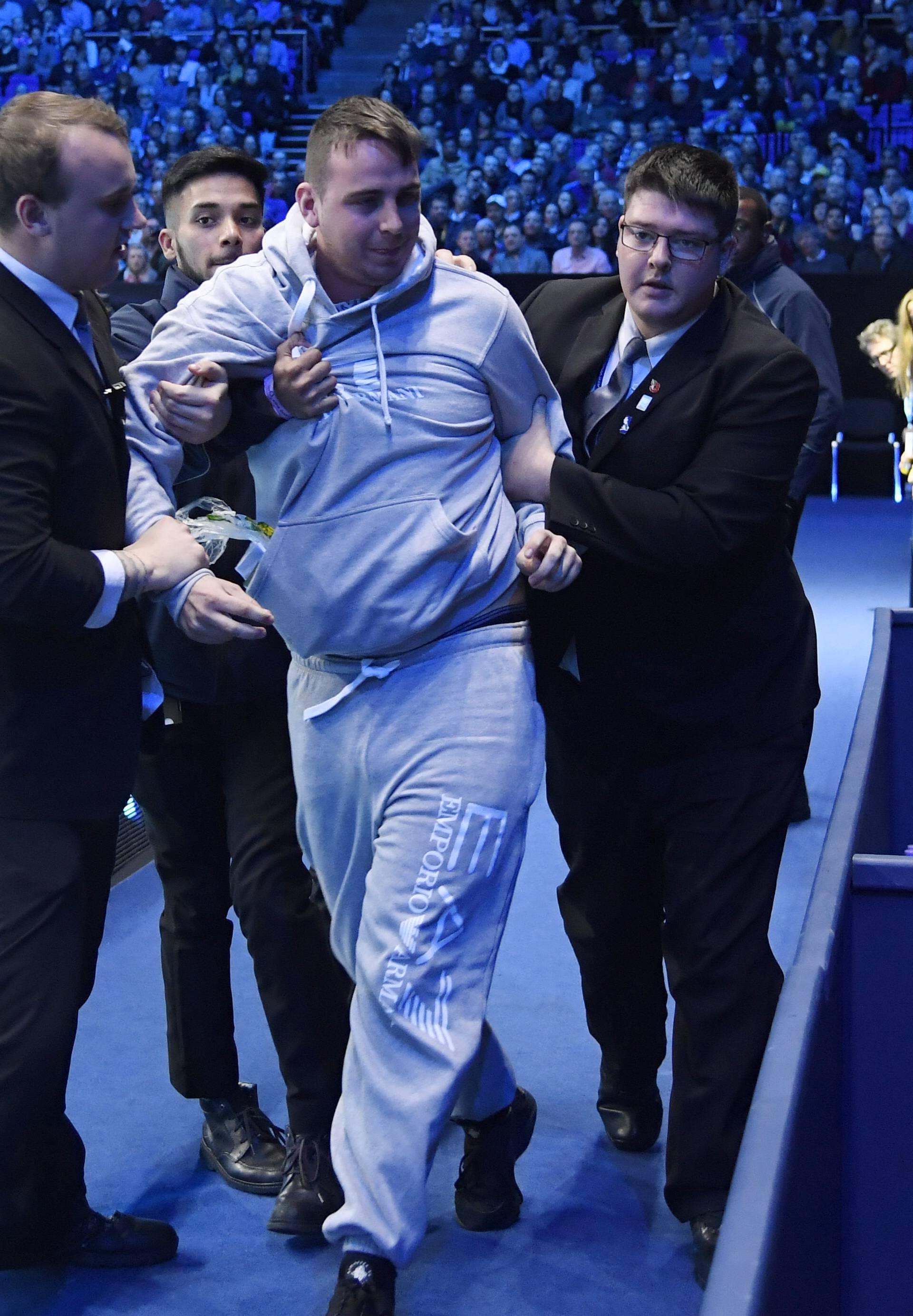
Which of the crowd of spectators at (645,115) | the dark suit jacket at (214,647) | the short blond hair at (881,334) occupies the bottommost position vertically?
the dark suit jacket at (214,647)

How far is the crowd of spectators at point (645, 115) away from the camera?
12.9m

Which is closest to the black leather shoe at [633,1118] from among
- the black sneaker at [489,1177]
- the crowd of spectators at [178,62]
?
the black sneaker at [489,1177]

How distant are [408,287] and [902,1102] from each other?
1.35m

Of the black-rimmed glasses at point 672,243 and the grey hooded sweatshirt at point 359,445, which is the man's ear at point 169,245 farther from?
the black-rimmed glasses at point 672,243

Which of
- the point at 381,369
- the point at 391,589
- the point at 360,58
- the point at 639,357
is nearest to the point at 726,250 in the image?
the point at 639,357

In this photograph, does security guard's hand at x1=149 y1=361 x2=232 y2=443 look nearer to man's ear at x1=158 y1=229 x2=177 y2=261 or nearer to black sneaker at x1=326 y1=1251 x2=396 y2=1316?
man's ear at x1=158 y1=229 x2=177 y2=261

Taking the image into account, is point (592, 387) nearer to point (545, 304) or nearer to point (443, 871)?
point (545, 304)

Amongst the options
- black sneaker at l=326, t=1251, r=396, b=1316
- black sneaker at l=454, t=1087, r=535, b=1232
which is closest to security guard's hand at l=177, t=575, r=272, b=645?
black sneaker at l=326, t=1251, r=396, b=1316

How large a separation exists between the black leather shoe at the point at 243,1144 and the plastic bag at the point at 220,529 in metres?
1.16

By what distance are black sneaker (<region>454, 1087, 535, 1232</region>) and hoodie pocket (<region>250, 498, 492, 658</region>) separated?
92 centimetres

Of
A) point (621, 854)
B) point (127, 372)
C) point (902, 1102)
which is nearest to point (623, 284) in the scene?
point (127, 372)

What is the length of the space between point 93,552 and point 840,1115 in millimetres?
1263

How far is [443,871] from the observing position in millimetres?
2303

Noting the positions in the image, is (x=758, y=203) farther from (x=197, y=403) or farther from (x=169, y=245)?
(x=197, y=403)
